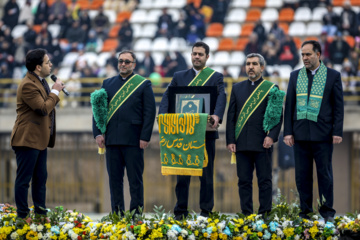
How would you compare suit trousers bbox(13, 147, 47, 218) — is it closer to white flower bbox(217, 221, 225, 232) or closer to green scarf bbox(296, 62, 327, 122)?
white flower bbox(217, 221, 225, 232)

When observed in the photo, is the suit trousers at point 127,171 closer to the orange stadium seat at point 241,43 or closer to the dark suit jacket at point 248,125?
the dark suit jacket at point 248,125

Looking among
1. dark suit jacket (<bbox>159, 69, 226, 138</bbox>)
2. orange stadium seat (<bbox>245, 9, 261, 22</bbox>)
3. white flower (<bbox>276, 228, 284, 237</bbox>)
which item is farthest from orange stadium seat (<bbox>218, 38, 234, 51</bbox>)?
white flower (<bbox>276, 228, 284, 237</bbox>)

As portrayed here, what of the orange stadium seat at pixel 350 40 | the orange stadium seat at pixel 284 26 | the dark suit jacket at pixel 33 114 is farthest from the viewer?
the orange stadium seat at pixel 284 26

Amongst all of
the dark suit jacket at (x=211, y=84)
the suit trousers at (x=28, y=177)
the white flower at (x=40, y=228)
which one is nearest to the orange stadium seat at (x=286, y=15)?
the dark suit jacket at (x=211, y=84)

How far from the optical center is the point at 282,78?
13477 millimetres

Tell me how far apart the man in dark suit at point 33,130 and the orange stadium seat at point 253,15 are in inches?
449

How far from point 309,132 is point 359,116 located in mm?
7124

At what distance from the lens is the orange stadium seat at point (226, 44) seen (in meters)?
16.6

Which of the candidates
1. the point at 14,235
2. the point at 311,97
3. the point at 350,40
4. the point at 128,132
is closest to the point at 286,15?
the point at 350,40

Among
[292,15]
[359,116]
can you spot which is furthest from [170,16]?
[359,116]

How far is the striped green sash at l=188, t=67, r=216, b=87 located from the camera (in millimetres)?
6918

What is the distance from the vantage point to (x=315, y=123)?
21.8ft

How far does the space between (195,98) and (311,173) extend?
1376 mm

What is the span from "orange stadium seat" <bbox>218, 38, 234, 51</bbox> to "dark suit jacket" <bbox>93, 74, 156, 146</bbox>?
9707mm
